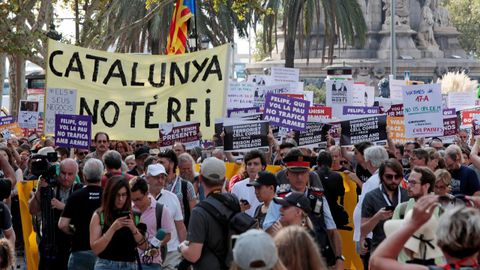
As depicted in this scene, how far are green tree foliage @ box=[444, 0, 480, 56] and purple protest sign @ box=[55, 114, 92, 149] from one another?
280 feet

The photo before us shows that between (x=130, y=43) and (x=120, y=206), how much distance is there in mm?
29784

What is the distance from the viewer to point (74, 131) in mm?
16453

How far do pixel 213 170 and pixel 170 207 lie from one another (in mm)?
1461

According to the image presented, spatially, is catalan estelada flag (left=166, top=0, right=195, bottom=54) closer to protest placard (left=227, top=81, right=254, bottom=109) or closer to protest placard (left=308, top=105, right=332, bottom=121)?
protest placard (left=227, top=81, right=254, bottom=109)

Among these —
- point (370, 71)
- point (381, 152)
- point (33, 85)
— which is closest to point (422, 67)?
point (370, 71)

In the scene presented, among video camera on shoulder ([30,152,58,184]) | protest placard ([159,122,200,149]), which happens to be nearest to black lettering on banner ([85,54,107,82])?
protest placard ([159,122,200,149])

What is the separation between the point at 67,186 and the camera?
1165 cm

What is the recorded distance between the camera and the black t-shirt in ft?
34.4

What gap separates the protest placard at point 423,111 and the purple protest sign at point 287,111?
1.61 metres

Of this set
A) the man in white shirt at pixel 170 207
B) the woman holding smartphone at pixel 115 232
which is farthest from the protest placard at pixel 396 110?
the woman holding smartphone at pixel 115 232

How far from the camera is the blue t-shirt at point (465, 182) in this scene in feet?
41.3

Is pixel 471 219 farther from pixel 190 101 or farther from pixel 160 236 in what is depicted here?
pixel 190 101

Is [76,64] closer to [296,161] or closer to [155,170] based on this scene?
[155,170]

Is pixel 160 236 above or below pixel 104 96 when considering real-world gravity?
below
